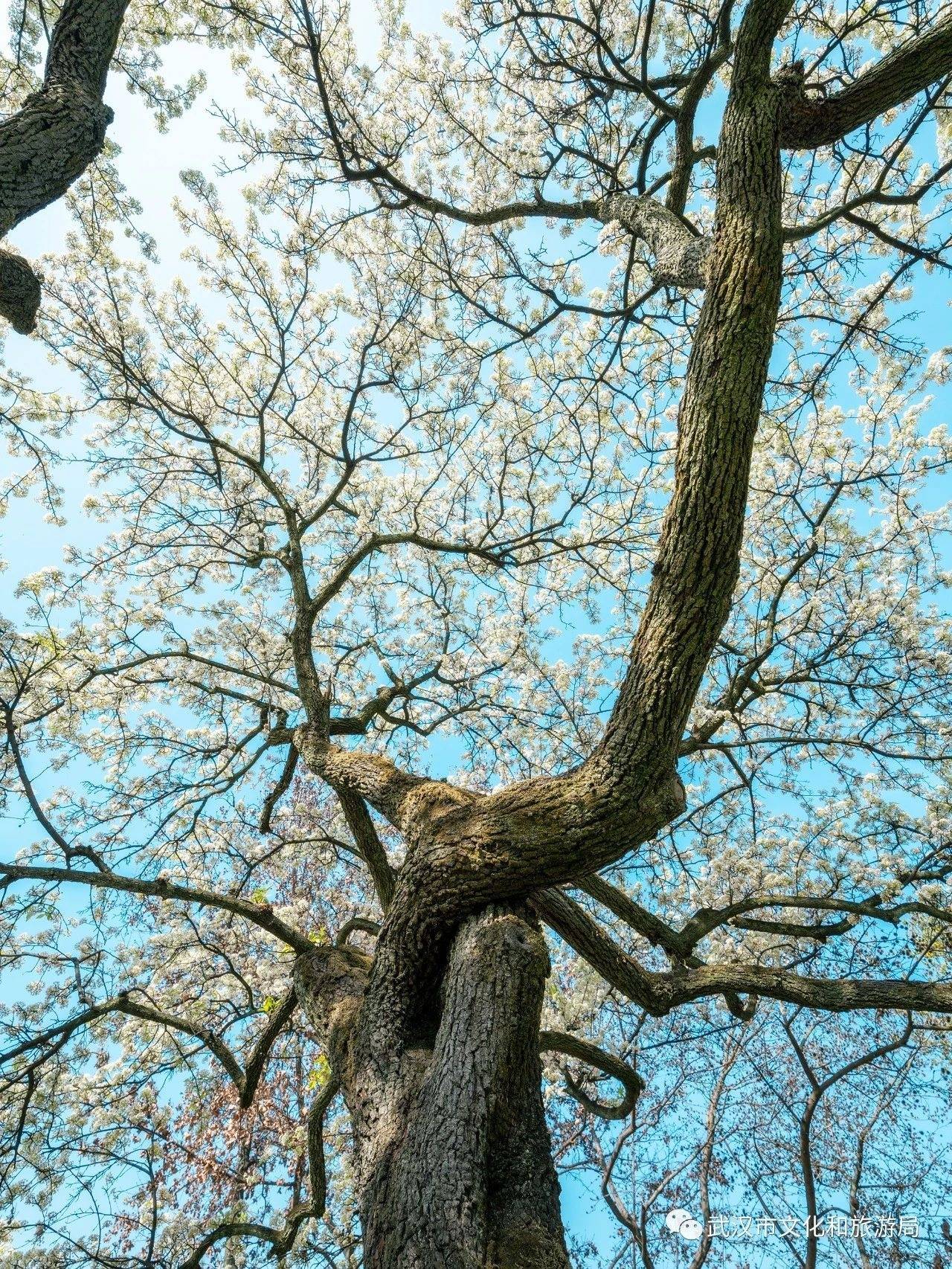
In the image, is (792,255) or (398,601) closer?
(792,255)

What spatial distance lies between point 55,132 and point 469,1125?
12.8 feet

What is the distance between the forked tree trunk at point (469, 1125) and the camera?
1923 millimetres

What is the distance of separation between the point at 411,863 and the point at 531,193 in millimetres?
4591

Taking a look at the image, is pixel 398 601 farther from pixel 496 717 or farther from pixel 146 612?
pixel 146 612

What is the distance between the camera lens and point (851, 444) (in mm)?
5797

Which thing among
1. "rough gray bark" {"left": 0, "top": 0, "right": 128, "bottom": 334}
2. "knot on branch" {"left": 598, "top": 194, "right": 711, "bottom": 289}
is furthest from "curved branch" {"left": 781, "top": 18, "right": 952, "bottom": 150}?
"rough gray bark" {"left": 0, "top": 0, "right": 128, "bottom": 334}

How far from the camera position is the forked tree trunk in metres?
1.92

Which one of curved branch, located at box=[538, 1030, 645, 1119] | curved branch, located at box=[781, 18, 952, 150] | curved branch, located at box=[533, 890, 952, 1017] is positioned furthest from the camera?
curved branch, located at box=[538, 1030, 645, 1119]

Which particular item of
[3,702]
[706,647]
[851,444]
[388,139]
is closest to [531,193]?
[388,139]

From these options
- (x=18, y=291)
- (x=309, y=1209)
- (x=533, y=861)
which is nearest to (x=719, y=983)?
(x=533, y=861)

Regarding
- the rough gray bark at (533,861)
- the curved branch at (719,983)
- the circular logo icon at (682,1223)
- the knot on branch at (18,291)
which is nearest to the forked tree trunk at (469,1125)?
the rough gray bark at (533,861)

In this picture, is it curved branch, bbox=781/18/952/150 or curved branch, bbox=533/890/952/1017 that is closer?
curved branch, bbox=781/18/952/150

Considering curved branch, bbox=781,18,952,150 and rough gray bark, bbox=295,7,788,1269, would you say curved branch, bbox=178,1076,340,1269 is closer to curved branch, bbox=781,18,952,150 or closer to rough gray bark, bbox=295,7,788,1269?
rough gray bark, bbox=295,7,788,1269

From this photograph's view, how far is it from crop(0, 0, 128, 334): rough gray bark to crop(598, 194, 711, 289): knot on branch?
2.64m
